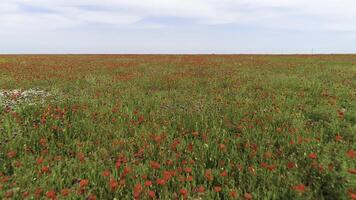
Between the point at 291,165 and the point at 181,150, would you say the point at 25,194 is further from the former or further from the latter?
the point at 291,165

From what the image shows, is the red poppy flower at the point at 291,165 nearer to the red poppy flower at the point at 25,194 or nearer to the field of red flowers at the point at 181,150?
the field of red flowers at the point at 181,150

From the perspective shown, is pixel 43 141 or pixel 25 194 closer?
pixel 25 194

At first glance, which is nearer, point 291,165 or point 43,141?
point 291,165

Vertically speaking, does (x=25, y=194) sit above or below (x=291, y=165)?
below

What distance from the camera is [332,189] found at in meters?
3.28

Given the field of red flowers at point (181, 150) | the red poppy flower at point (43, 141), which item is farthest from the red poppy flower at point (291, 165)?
the red poppy flower at point (43, 141)

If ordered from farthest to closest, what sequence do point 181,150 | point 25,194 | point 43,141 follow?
point 181,150 < point 43,141 < point 25,194

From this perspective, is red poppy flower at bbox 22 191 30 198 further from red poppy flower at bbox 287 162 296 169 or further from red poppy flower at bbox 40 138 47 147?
red poppy flower at bbox 287 162 296 169

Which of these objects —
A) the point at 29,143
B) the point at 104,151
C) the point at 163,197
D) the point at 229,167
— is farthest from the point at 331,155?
the point at 29,143

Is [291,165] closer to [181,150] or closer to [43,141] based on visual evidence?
[181,150]

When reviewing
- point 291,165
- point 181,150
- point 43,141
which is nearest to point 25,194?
point 43,141

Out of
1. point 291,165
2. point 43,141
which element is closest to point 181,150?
point 291,165

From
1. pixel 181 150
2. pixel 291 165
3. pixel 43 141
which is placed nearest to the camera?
pixel 291 165

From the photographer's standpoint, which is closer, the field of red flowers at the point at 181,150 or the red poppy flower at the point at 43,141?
the field of red flowers at the point at 181,150
